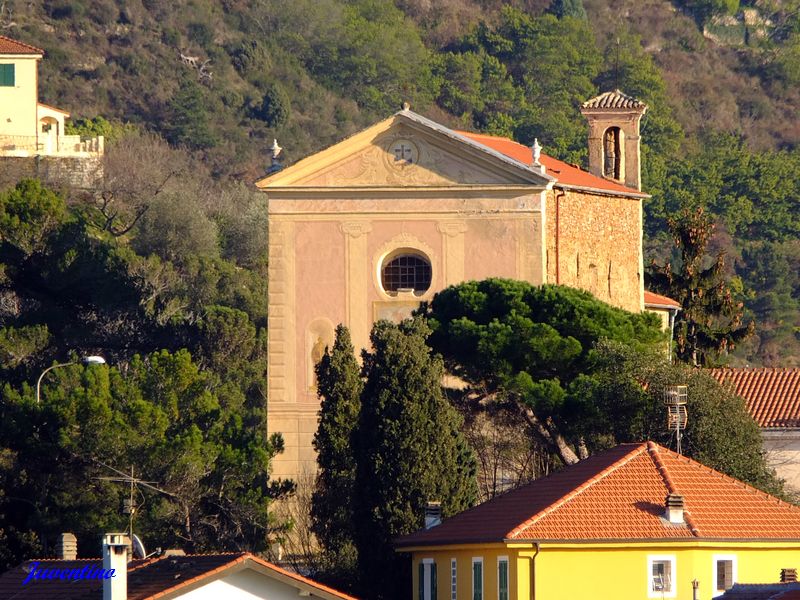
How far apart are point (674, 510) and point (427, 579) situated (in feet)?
13.7

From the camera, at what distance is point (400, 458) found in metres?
46.1

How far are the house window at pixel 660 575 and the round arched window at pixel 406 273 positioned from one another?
16.4m

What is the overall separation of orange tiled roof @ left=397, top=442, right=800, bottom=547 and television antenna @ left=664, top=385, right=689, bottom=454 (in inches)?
145

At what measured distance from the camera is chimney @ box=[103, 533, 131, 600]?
36.4m

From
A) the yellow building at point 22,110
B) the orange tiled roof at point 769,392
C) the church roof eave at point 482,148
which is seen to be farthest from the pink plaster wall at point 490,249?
the yellow building at point 22,110

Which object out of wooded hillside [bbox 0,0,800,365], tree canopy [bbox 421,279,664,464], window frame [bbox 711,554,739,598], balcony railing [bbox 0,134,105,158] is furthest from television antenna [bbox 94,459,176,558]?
wooded hillside [bbox 0,0,800,365]

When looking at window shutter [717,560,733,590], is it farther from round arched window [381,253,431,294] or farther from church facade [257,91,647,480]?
round arched window [381,253,431,294]

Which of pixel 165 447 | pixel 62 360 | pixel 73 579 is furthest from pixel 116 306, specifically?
pixel 73 579

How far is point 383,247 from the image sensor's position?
56375 mm

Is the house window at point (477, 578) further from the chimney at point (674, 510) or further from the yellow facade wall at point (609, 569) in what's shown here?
the chimney at point (674, 510)

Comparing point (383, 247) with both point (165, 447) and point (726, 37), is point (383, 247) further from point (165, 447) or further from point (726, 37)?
point (726, 37)

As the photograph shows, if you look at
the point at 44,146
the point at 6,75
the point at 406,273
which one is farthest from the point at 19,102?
the point at 406,273

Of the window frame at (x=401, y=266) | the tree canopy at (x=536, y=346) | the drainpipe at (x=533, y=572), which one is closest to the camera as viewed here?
the drainpipe at (x=533, y=572)

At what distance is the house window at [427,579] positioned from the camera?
42588 millimetres
